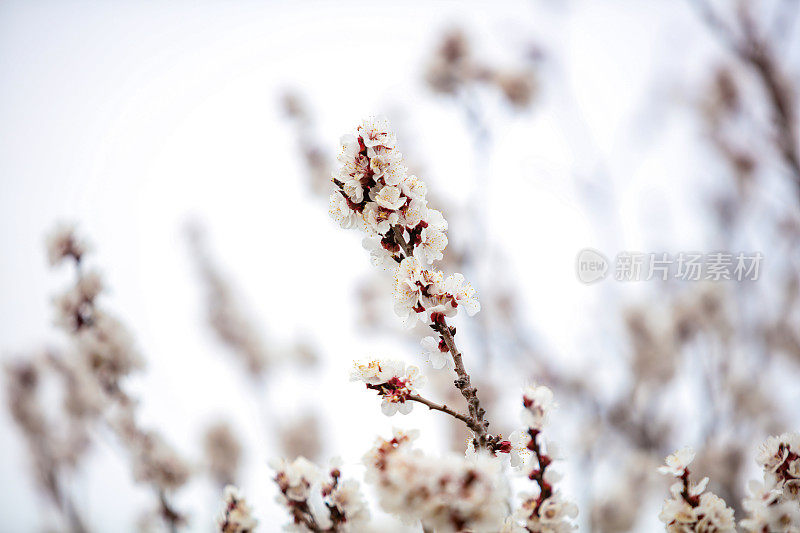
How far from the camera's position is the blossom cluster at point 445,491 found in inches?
38.0

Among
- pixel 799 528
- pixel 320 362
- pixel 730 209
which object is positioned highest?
pixel 730 209

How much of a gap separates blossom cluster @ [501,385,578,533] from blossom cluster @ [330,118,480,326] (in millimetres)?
293

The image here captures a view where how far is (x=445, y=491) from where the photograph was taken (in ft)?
3.22

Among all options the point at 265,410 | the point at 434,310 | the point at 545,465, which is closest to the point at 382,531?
the point at 545,465

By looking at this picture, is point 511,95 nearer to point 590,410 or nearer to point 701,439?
point 590,410

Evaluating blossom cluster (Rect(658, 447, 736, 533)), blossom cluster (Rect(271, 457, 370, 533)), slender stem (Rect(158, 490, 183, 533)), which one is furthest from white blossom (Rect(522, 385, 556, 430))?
slender stem (Rect(158, 490, 183, 533))

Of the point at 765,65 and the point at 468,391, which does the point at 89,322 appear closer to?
the point at 468,391

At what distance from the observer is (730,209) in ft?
14.5

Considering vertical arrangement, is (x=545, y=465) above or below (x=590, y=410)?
below

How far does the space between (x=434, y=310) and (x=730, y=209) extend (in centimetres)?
417

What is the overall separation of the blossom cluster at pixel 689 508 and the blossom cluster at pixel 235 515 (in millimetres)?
1167

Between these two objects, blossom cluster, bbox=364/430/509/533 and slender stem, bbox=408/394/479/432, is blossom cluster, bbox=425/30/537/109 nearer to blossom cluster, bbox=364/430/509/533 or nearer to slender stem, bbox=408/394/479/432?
slender stem, bbox=408/394/479/432

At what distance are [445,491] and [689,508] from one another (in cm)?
80

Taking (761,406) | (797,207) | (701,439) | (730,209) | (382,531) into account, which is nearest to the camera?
(382,531)
